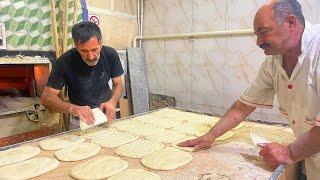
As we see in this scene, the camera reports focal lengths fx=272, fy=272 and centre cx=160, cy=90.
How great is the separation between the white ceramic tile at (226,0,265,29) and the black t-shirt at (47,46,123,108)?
152 cm

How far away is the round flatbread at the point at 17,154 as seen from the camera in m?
1.46

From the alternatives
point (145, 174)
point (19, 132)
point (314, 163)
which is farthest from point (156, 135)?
point (19, 132)

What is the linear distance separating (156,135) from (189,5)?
7.41 ft

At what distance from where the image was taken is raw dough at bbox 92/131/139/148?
1730mm

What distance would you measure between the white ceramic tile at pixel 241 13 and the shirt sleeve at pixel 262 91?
161cm

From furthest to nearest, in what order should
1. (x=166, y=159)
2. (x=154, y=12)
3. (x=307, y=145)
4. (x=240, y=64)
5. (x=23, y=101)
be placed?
(x=154, y=12), (x=240, y=64), (x=23, y=101), (x=166, y=159), (x=307, y=145)

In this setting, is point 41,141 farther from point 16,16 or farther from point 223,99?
point 223,99

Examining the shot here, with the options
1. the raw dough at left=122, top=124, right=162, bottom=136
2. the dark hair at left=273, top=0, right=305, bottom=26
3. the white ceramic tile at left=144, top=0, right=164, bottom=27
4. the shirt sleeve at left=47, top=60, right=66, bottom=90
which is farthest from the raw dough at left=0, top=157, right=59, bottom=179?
the white ceramic tile at left=144, top=0, right=164, bottom=27

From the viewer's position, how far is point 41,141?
1.77 meters

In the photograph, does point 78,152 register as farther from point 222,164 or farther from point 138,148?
point 222,164

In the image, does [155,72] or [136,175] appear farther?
[155,72]

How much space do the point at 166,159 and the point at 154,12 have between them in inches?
117

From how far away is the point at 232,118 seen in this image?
5.72 ft

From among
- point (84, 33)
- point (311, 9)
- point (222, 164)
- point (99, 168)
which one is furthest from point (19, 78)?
point (311, 9)
